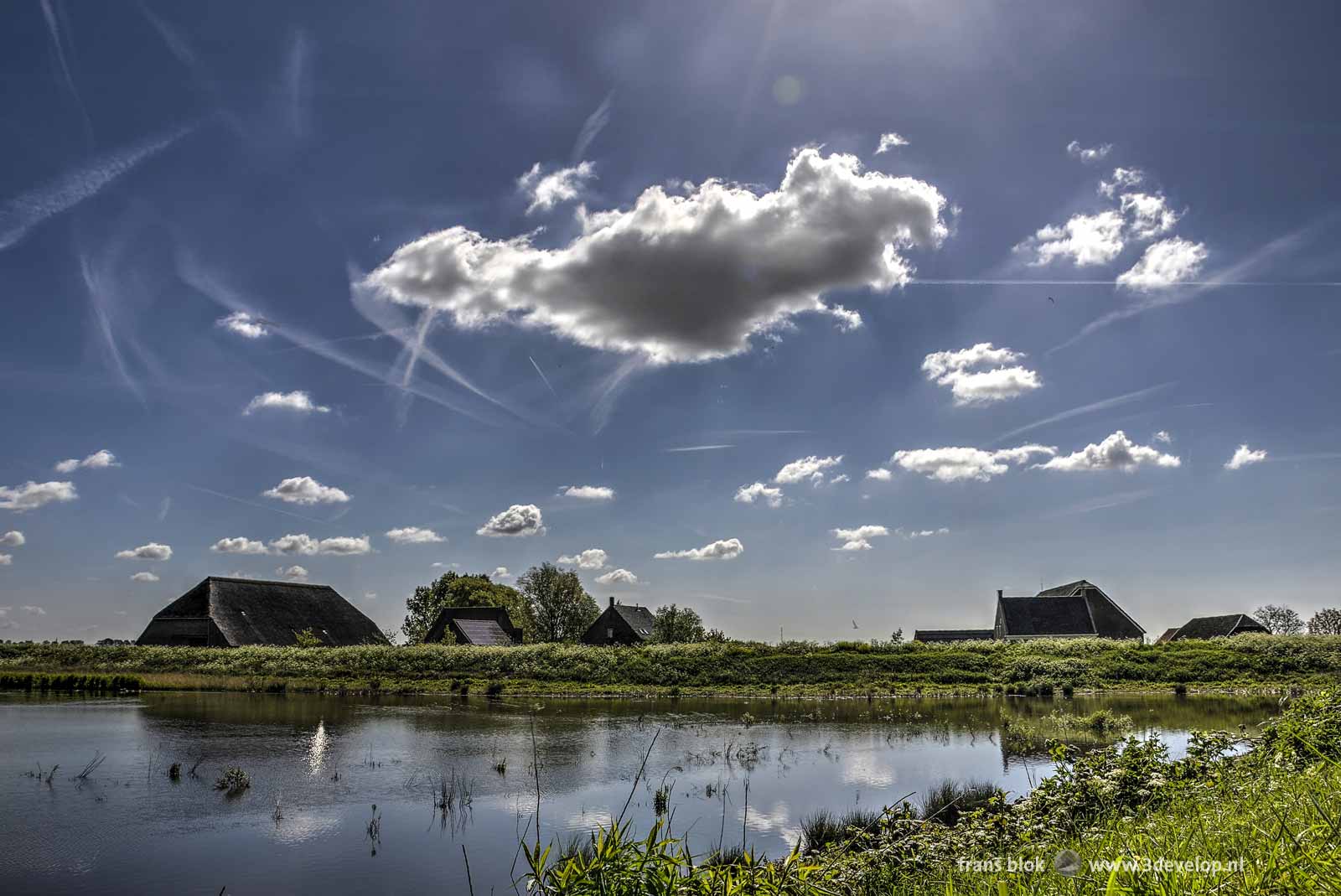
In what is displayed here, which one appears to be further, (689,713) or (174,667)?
(174,667)

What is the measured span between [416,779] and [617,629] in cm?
5340

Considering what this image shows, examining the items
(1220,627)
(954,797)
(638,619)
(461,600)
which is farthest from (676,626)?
(954,797)

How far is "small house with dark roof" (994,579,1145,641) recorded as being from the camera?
60594mm

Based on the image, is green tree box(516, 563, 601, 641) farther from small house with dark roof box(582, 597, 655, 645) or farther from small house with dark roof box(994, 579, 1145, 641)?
small house with dark roof box(994, 579, 1145, 641)

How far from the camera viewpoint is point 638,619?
71.4 metres

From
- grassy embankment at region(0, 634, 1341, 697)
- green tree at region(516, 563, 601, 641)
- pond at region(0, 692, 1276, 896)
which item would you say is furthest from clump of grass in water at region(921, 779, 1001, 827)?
green tree at region(516, 563, 601, 641)

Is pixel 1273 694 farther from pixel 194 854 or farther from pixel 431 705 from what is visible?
pixel 194 854

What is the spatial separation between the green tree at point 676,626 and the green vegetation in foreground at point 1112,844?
62757 mm

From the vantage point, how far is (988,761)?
698 inches

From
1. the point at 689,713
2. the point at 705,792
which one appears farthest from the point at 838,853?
the point at 689,713

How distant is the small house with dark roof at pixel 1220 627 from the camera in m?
59.8

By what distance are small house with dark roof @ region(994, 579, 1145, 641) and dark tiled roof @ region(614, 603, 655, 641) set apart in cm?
2865

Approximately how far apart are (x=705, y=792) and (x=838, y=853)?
324 inches

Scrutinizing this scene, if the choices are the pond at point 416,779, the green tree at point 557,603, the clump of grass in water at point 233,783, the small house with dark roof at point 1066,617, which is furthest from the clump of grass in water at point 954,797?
the green tree at point 557,603
